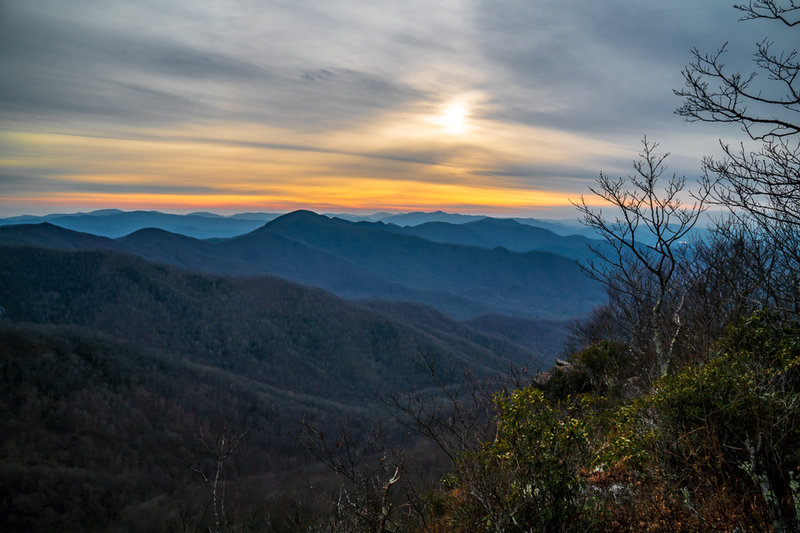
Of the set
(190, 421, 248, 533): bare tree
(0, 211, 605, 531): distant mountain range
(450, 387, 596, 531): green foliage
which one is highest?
(450, 387, 596, 531): green foliage

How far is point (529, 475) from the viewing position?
522 centimetres

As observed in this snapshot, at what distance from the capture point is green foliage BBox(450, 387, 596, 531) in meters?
5.16

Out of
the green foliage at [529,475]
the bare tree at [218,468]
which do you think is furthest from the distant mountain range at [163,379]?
the green foliage at [529,475]

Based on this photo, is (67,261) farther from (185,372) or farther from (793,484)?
(793,484)

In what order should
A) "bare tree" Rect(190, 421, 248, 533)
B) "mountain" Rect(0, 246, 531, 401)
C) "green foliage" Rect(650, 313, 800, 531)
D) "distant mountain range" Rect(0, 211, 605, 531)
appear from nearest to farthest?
"green foliage" Rect(650, 313, 800, 531), "bare tree" Rect(190, 421, 248, 533), "distant mountain range" Rect(0, 211, 605, 531), "mountain" Rect(0, 246, 531, 401)

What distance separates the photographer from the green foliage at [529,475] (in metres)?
5.16

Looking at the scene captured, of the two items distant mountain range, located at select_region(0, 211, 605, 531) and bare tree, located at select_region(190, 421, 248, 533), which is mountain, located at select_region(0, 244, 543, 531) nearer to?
distant mountain range, located at select_region(0, 211, 605, 531)

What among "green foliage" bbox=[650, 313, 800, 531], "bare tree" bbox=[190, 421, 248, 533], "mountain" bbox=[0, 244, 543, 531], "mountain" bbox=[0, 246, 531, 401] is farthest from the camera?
"mountain" bbox=[0, 246, 531, 401]

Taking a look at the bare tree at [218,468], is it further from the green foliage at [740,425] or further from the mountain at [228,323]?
the mountain at [228,323]

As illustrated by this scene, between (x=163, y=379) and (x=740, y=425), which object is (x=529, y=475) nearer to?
(x=740, y=425)

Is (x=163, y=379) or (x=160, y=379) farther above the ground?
(x=160, y=379)

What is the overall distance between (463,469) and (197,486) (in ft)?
230

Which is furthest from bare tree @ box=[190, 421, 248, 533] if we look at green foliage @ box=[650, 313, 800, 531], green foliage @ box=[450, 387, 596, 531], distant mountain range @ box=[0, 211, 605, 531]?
green foliage @ box=[650, 313, 800, 531]

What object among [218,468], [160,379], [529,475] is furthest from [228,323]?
[529,475]
